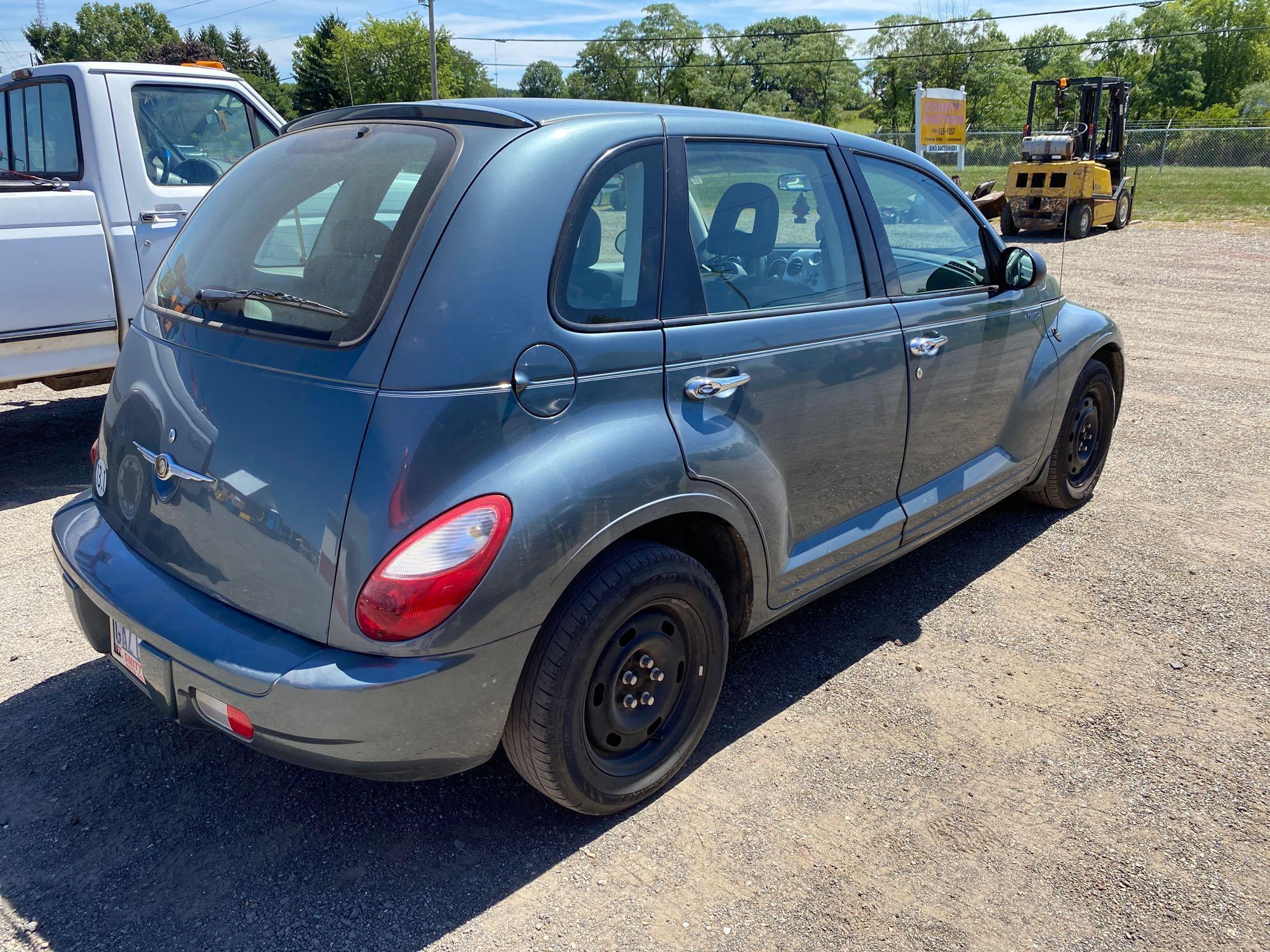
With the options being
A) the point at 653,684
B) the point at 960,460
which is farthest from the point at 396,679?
the point at 960,460

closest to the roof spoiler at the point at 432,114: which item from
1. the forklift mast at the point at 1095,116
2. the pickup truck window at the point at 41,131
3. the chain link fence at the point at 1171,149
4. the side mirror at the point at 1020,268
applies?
the side mirror at the point at 1020,268

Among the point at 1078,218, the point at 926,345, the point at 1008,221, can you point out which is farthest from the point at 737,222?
the point at 1008,221

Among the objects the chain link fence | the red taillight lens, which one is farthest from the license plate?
the chain link fence

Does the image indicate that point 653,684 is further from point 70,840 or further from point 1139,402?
point 1139,402

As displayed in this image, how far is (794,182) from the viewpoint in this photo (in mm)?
3221

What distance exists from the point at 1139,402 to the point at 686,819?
5951 mm

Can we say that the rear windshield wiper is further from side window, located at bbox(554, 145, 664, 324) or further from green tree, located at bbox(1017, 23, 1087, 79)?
green tree, located at bbox(1017, 23, 1087, 79)

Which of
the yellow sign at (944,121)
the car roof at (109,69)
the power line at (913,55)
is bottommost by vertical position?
the car roof at (109,69)

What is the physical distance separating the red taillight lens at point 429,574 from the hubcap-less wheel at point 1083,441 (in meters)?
3.50

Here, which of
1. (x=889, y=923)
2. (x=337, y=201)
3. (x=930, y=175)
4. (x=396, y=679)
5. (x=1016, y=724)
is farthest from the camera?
(x=930, y=175)

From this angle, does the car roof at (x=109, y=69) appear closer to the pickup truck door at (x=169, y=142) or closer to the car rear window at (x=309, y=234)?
the pickup truck door at (x=169, y=142)

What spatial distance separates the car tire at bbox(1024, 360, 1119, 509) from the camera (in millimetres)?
4637

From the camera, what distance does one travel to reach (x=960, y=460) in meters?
3.84

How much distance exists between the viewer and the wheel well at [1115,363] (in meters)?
4.84
